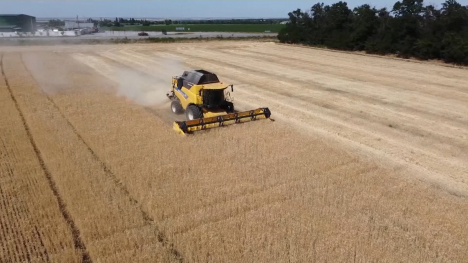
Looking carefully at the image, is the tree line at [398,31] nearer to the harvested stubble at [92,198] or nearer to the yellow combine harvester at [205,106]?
the yellow combine harvester at [205,106]

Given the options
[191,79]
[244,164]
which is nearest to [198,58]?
[191,79]

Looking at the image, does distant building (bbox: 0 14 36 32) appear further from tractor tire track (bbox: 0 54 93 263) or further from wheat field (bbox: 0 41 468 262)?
tractor tire track (bbox: 0 54 93 263)

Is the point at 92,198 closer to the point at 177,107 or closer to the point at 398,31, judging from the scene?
the point at 177,107

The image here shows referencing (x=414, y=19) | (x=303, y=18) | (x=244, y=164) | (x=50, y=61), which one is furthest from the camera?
(x=303, y=18)

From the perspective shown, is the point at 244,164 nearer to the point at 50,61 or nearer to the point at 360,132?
the point at 360,132

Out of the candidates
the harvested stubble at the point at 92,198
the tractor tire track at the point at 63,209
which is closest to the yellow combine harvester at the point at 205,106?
the harvested stubble at the point at 92,198
